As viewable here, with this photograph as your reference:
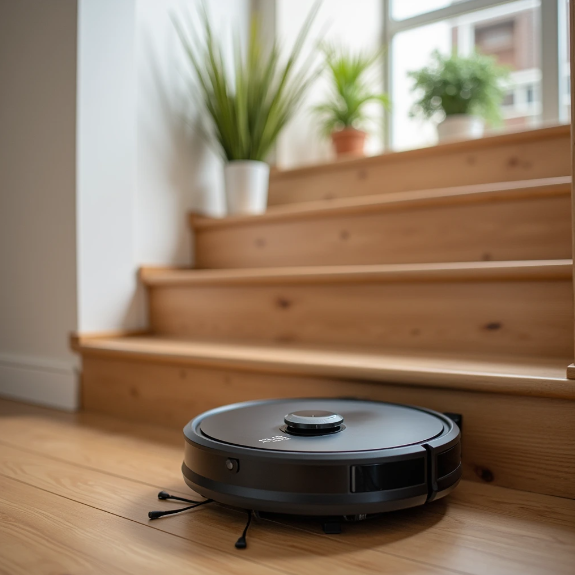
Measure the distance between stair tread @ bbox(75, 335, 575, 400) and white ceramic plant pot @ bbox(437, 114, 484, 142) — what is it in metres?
1.18

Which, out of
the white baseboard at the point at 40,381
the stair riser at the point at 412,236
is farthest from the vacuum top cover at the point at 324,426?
the white baseboard at the point at 40,381

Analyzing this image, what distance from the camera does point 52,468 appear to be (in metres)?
1.10

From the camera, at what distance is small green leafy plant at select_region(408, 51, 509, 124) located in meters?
2.22

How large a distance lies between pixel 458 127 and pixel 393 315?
44.1 inches

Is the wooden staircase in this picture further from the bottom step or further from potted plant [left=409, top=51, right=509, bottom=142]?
potted plant [left=409, top=51, right=509, bottom=142]

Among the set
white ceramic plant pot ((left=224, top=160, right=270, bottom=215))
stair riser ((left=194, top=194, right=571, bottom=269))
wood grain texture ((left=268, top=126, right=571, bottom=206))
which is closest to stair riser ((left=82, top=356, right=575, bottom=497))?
stair riser ((left=194, top=194, right=571, bottom=269))

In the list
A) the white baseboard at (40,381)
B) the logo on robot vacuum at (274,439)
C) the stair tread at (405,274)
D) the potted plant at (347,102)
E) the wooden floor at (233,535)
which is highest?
the potted plant at (347,102)

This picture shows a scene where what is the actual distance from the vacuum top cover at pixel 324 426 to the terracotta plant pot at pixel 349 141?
142 centimetres

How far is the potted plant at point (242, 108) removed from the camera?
198 centimetres

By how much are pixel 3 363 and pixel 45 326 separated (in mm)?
246

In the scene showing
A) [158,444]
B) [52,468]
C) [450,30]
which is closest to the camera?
[52,468]

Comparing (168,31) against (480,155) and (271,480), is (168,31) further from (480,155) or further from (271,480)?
(271,480)

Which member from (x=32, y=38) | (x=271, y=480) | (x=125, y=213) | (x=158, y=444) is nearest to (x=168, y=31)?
(x=32, y=38)

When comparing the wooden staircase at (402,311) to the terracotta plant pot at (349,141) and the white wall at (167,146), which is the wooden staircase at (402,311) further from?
the terracotta plant pot at (349,141)
